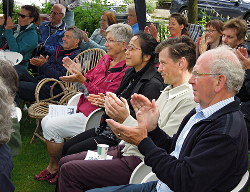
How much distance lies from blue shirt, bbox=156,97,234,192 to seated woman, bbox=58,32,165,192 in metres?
0.62

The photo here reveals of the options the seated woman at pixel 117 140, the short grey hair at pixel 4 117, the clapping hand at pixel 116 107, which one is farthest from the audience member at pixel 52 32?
the short grey hair at pixel 4 117

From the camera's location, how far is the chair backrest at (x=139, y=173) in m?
3.11

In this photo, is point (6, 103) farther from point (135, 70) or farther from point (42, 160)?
point (42, 160)

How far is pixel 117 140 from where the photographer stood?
4.01 meters

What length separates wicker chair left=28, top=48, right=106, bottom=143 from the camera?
17.1ft

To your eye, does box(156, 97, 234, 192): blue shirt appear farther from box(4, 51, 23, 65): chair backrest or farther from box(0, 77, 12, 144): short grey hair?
box(4, 51, 23, 65): chair backrest

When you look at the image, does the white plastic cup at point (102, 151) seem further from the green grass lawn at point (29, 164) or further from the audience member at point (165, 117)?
the green grass lawn at point (29, 164)

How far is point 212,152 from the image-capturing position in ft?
7.30

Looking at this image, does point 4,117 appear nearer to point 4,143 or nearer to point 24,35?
point 4,143

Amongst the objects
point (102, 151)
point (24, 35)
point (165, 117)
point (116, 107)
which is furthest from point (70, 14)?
point (116, 107)

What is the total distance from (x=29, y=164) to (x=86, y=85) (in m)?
1.18

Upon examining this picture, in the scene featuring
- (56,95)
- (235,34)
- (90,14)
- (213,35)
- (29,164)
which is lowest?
(29,164)

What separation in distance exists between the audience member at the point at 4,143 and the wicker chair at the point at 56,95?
2.56m

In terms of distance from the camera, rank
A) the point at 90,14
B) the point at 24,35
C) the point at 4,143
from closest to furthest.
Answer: the point at 4,143
the point at 24,35
the point at 90,14
